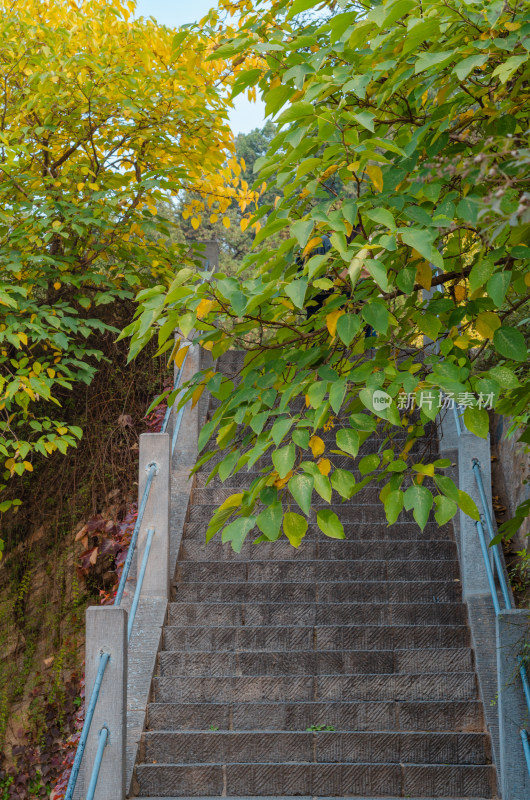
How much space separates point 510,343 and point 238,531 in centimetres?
112

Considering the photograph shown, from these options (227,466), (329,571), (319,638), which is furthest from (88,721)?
(329,571)

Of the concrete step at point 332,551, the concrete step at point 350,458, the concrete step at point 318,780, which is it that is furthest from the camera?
the concrete step at point 350,458

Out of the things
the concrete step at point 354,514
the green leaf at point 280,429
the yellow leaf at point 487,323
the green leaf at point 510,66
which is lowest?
the green leaf at point 280,429

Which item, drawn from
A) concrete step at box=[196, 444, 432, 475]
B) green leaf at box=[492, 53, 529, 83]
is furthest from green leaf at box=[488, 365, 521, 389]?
concrete step at box=[196, 444, 432, 475]

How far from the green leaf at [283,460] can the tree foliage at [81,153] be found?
3.76 m

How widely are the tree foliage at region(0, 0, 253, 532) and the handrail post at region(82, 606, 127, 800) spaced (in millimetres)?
2045

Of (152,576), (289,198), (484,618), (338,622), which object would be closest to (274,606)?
(338,622)

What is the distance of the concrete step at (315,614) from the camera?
18.2 ft

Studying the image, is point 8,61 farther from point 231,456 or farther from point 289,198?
point 231,456

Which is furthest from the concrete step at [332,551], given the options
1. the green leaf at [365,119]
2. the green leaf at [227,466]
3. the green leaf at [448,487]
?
the green leaf at [365,119]

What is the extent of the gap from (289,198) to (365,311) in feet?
2.66

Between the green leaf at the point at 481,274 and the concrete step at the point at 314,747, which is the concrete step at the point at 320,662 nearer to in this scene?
the concrete step at the point at 314,747

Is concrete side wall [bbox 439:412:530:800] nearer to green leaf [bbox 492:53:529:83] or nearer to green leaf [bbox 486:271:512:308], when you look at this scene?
green leaf [bbox 486:271:512:308]

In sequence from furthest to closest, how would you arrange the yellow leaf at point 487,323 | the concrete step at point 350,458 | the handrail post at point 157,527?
the concrete step at point 350,458
the handrail post at point 157,527
the yellow leaf at point 487,323
